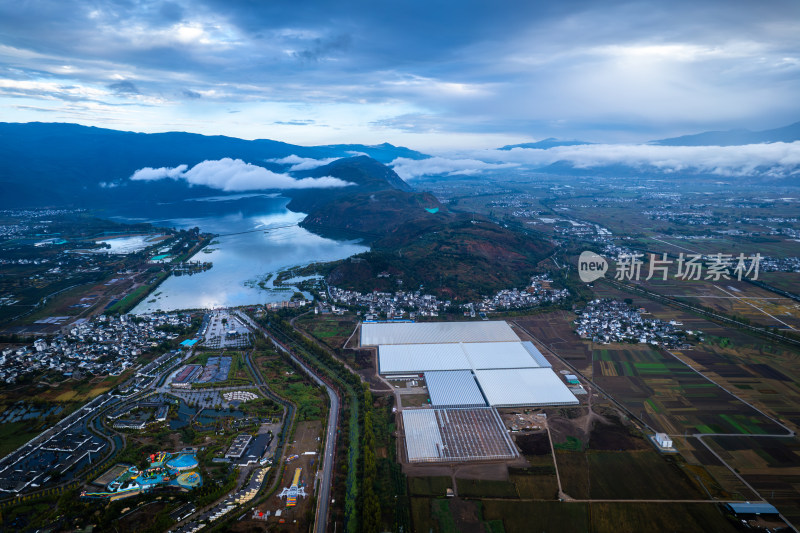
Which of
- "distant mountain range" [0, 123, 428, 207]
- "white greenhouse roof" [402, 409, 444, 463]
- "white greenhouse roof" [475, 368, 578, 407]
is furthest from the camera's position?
"distant mountain range" [0, 123, 428, 207]

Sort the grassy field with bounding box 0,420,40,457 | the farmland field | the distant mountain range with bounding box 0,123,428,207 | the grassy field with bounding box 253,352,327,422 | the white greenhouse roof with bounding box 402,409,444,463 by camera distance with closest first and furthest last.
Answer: the farmland field → the white greenhouse roof with bounding box 402,409,444,463 → the grassy field with bounding box 0,420,40,457 → the grassy field with bounding box 253,352,327,422 → the distant mountain range with bounding box 0,123,428,207

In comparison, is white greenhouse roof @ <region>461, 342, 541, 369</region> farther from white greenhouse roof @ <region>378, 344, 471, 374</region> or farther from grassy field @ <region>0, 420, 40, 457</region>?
grassy field @ <region>0, 420, 40, 457</region>

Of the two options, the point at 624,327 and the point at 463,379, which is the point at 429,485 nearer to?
the point at 463,379

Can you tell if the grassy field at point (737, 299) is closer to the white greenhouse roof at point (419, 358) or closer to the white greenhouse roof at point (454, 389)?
the white greenhouse roof at point (419, 358)

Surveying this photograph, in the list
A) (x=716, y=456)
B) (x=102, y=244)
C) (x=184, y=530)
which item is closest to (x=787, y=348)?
(x=716, y=456)

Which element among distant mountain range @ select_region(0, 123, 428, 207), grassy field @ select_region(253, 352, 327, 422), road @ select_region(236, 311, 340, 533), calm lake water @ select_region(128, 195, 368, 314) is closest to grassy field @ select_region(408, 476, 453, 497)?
road @ select_region(236, 311, 340, 533)

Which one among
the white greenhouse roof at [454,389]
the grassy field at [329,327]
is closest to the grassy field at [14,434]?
the grassy field at [329,327]

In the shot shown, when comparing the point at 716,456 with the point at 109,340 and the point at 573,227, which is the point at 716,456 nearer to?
the point at 109,340

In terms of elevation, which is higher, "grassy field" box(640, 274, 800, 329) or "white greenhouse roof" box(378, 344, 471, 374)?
"grassy field" box(640, 274, 800, 329)
